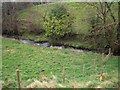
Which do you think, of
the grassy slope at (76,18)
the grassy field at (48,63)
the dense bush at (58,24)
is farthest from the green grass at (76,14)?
the grassy field at (48,63)

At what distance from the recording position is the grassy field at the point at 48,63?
54.9 feet

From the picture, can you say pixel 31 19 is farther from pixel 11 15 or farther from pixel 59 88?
pixel 59 88

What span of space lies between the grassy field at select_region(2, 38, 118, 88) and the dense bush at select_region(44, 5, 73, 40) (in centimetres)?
345

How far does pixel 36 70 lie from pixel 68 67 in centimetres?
244

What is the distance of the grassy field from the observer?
1672 cm

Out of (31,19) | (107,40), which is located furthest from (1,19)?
(107,40)

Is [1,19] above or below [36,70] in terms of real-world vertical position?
above

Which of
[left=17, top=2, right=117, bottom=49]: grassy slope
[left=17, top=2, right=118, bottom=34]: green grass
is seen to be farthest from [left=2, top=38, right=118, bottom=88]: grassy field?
[left=17, top=2, right=118, bottom=34]: green grass

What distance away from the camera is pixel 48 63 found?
20406 mm

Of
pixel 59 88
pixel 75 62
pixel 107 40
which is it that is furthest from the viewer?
pixel 107 40

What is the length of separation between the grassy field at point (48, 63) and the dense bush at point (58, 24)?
345cm

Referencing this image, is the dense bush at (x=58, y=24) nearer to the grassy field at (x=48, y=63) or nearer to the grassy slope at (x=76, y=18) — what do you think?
the grassy slope at (x=76, y=18)

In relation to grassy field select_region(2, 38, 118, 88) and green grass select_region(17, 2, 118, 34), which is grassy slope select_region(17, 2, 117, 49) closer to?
green grass select_region(17, 2, 118, 34)

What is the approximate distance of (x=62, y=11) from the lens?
29.0m
